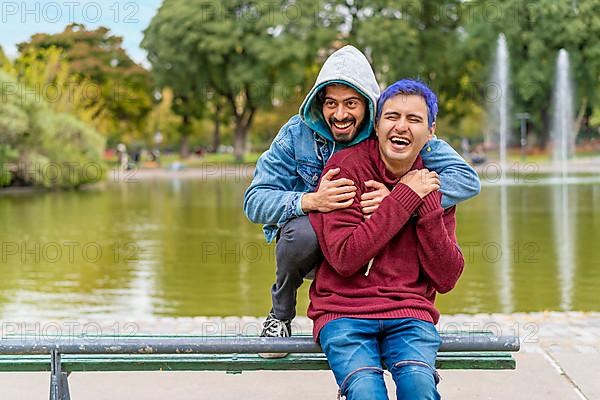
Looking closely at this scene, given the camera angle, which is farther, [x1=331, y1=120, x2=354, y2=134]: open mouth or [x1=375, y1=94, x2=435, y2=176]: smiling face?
[x1=331, y1=120, x2=354, y2=134]: open mouth

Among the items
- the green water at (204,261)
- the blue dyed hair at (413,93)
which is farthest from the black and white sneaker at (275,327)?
the green water at (204,261)

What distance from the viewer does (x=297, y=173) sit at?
3193 millimetres

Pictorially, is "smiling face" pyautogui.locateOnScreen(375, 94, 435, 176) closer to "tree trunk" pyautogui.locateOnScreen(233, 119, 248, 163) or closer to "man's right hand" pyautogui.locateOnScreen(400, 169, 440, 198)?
"man's right hand" pyautogui.locateOnScreen(400, 169, 440, 198)

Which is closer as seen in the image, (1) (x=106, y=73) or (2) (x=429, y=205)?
(2) (x=429, y=205)

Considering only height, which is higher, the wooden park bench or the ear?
the ear

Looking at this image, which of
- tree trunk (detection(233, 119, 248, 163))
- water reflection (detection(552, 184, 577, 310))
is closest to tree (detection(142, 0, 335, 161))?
tree trunk (detection(233, 119, 248, 163))

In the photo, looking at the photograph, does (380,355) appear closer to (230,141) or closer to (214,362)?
(214,362)

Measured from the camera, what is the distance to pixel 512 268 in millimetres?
8898

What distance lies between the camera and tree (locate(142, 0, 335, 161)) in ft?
134

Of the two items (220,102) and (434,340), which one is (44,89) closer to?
(220,102)

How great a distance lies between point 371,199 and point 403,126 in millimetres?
262

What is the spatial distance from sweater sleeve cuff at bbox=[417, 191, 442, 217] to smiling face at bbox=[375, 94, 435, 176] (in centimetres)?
15

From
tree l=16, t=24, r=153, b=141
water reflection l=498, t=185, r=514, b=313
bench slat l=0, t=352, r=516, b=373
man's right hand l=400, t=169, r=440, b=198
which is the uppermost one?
tree l=16, t=24, r=153, b=141

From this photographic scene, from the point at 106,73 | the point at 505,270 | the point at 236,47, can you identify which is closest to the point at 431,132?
the point at 505,270
